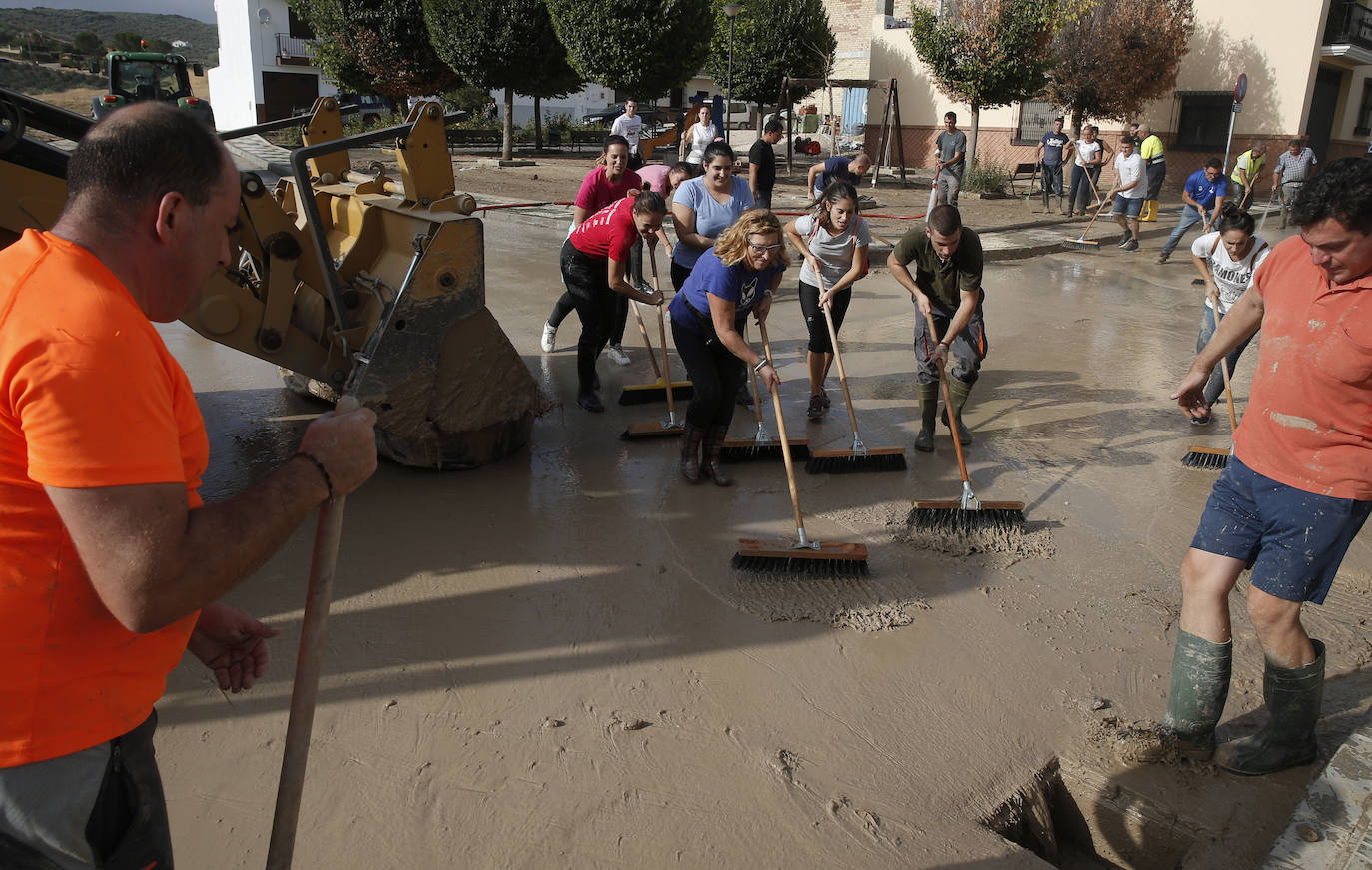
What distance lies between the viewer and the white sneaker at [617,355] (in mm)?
7480

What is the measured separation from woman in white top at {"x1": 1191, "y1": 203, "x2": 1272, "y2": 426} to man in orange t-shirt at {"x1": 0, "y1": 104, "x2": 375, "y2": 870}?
604cm

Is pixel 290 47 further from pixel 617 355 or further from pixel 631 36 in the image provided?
pixel 617 355

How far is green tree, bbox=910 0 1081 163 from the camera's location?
19.6 m

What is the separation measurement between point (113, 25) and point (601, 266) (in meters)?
111

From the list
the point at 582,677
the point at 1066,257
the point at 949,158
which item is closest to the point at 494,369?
the point at 582,677

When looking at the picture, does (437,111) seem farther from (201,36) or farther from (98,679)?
(201,36)

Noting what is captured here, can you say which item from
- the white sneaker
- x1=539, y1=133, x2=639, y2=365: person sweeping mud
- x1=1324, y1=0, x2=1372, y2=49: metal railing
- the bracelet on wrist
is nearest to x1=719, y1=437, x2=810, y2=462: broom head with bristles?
x1=539, y1=133, x2=639, y2=365: person sweeping mud

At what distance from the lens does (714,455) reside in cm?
535

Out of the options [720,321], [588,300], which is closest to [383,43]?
[588,300]

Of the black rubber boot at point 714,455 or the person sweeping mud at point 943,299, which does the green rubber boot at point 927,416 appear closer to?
the person sweeping mud at point 943,299

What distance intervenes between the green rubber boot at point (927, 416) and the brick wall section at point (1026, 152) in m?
20.4

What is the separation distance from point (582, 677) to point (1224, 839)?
7.21 ft

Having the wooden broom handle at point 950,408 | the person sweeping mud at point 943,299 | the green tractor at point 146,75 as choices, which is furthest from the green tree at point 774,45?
the wooden broom handle at point 950,408

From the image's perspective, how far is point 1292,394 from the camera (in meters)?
2.87
